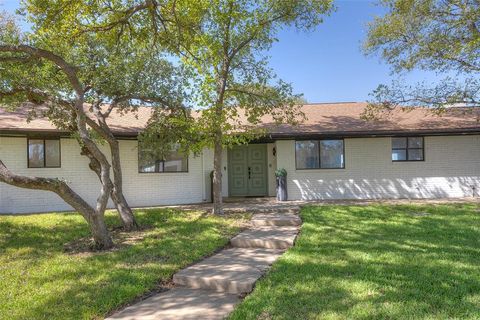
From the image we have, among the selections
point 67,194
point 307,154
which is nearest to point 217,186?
point 307,154

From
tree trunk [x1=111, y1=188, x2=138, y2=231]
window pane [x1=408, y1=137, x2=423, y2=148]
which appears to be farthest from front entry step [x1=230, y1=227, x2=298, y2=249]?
window pane [x1=408, y1=137, x2=423, y2=148]

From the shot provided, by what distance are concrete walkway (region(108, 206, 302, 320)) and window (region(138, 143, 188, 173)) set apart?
268 inches

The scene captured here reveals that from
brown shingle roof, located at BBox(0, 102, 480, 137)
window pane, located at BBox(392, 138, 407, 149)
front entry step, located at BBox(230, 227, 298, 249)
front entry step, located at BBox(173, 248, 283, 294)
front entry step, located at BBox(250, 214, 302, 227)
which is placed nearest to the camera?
front entry step, located at BBox(173, 248, 283, 294)

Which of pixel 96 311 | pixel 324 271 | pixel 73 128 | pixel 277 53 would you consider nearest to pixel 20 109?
pixel 73 128

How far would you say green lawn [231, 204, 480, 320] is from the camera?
3902mm

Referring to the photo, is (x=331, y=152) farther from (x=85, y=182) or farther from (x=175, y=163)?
(x=85, y=182)

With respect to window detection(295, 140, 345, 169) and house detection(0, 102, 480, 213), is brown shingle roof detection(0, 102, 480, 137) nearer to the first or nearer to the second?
house detection(0, 102, 480, 213)

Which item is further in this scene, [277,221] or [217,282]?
[277,221]

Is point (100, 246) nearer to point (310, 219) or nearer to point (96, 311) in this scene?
point (96, 311)

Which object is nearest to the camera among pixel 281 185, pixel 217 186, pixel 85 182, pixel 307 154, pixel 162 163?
pixel 217 186

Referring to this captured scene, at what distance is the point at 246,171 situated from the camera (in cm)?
1591

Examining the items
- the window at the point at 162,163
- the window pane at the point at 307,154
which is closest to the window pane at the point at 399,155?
the window pane at the point at 307,154

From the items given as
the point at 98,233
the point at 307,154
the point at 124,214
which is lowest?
the point at 98,233

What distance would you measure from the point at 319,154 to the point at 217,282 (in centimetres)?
1023
